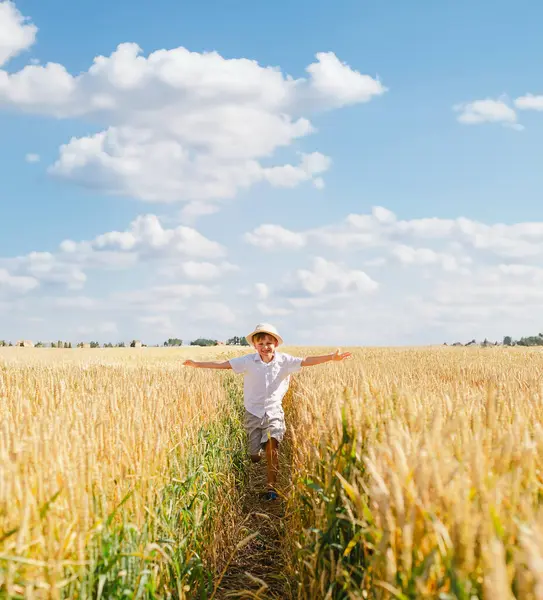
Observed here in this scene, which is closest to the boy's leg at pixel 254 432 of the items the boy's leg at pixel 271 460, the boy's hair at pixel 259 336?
the boy's leg at pixel 271 460

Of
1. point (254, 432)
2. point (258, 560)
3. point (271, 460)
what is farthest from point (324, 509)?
point (254, 432)

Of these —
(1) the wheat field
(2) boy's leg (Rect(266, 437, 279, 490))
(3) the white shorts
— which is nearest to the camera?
(1) the wheat field

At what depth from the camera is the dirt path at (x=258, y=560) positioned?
4.47m

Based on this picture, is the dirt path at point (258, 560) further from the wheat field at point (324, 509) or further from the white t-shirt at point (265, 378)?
the white t-shirt at point (265, 378)

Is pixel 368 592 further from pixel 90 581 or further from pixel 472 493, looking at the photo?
pixel 90 581

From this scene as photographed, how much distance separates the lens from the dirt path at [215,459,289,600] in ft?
14.7

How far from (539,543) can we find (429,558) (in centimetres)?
40

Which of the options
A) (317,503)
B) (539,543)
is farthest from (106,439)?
(539,543)

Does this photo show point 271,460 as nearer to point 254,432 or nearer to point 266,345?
point 254,432

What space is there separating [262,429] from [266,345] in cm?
101

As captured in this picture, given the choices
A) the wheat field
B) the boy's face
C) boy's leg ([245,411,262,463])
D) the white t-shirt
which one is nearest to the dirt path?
the wheat field

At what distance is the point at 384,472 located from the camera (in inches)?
105

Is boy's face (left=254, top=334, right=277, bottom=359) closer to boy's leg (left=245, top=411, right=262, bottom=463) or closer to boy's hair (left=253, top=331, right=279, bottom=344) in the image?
boy's hair (left=253, top=331, right=279, bottom=344)

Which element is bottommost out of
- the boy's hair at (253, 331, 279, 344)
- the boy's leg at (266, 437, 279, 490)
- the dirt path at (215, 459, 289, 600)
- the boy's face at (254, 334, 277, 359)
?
the dirt path at (215, 459, 289, 600)
